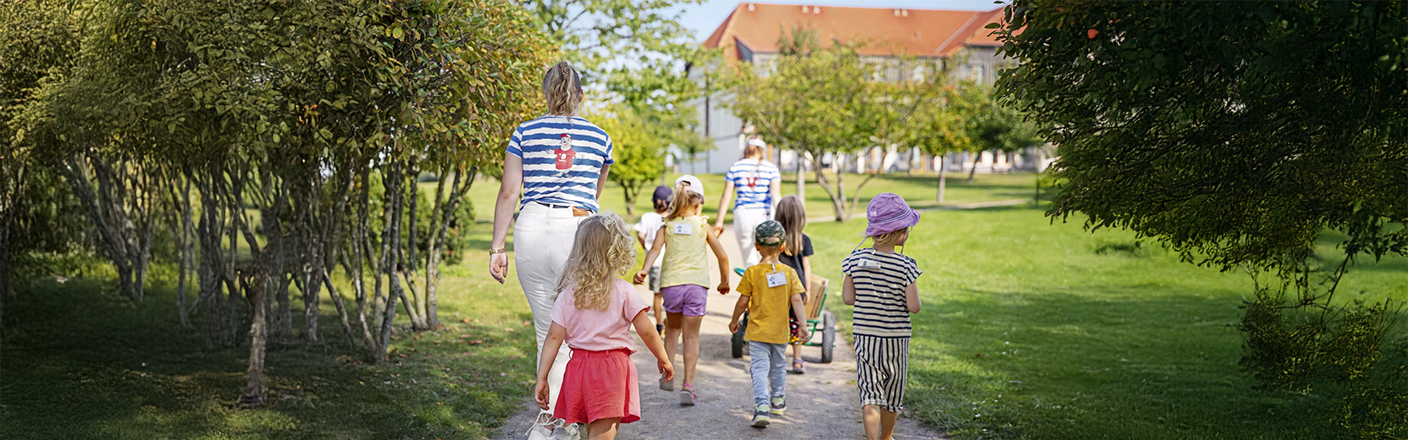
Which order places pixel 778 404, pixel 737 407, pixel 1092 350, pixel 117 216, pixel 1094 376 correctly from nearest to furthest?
pixel 778 404 < pixel 737 407 < pixel 1094 376 < pixel 1092 350 < pixel 117 216

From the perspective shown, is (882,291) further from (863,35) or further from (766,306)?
(863,35)

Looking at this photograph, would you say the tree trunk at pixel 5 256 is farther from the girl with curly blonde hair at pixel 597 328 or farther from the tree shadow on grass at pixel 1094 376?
the tree shadow on grass at pixel 1094 376

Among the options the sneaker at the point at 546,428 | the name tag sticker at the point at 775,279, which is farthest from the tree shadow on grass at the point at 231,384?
the name tag sticker at the point at 775,279

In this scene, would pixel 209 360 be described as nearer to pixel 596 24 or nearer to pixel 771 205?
pixel 771 205

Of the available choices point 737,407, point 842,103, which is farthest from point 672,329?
point 842,103

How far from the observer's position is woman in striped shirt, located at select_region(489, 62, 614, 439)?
4691 millimetres

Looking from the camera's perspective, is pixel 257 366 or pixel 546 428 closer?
pixel 546 428

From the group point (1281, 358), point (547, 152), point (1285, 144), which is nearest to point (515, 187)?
point (547, 152)

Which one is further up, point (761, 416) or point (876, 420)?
point (876, 420)

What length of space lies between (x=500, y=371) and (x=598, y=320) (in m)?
3.51

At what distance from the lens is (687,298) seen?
21.4 feet

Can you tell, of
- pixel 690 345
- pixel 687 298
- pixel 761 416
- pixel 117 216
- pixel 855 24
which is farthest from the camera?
pixel 855 24

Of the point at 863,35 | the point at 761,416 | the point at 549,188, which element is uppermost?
the point at 863,35

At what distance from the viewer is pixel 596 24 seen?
16.9 m
